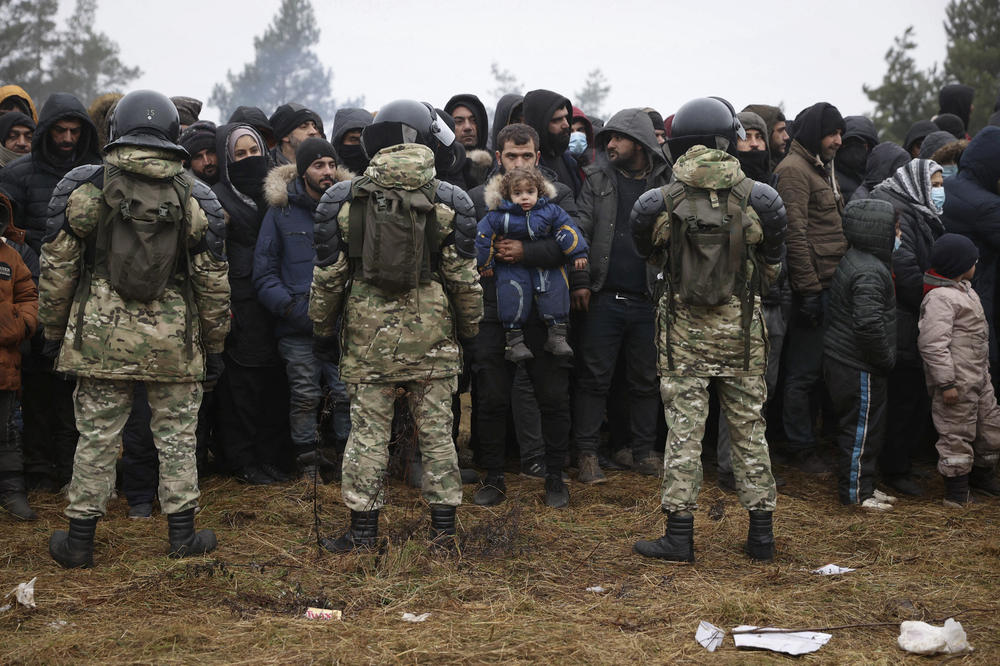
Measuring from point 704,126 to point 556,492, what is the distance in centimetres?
267

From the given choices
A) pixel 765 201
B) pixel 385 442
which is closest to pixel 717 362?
pixel 765 201

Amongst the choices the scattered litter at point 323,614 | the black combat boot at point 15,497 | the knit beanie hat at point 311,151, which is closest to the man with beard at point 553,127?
the knit beanie hat at point 311,151

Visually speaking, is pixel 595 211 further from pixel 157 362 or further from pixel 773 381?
pixel 157 362

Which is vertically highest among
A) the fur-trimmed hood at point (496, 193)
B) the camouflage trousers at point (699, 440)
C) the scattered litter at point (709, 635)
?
the fur-trimmed hood at point (496, 193)

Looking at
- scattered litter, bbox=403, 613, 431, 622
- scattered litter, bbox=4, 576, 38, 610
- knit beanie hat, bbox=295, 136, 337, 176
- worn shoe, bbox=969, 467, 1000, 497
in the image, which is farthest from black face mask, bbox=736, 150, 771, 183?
scattered litter, bbox=4, 576, 38, 610

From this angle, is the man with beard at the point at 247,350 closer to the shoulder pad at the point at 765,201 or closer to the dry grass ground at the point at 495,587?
the dry grass ground at the point at 495,587

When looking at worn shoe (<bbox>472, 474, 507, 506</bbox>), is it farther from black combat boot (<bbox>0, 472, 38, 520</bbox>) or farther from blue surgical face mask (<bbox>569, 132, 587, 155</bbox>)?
blue surgical face mask (<bbox>569, 132, 587, 155</bbox>)

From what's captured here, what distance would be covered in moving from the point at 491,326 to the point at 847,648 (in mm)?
3257

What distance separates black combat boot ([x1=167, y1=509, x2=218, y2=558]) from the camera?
5336mm

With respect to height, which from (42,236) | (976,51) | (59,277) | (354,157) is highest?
(976,51)

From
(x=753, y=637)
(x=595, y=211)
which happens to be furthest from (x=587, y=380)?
(x=753, y=637)

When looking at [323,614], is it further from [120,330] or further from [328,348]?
[120,330]

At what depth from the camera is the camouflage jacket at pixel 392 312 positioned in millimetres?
5215

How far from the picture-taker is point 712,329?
213 inches
